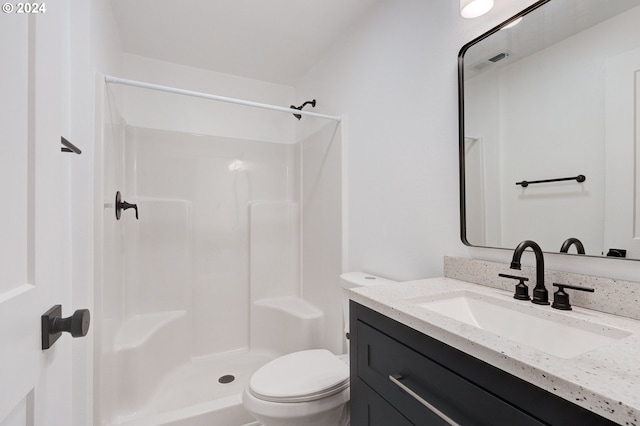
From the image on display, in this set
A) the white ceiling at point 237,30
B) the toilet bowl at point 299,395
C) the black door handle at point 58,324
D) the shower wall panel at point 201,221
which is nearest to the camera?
the black door handle at point 58,324

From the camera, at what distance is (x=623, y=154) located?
0.81 metres

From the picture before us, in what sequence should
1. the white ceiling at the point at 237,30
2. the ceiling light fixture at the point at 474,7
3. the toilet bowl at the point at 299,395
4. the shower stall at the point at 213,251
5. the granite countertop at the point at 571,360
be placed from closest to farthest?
the granite countertop at the point at 571,360 → the ceiling light fixture at the point at 474,7 → the toilet bowl at the point at 299,395 → the white ceiling at the point at 237,30 → the shower stall at the point at 213,251

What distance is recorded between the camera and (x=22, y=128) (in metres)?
0.51

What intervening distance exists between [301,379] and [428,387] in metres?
0.79

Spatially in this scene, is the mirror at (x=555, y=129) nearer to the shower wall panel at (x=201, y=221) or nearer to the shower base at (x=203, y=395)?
the shower base at (x=203, y=395)

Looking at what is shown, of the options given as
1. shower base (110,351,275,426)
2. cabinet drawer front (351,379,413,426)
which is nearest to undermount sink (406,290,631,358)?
cabinet drawer front (351,379,413,426)

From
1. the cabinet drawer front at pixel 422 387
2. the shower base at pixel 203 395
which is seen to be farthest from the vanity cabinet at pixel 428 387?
the shower base at pixel 203 395

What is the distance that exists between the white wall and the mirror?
6 cm

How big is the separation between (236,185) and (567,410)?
248 cm

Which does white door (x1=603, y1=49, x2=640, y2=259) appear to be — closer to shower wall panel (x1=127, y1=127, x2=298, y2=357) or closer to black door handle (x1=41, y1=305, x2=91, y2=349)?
black door handle (x1=41, y1=305, x2=91, y2=349)

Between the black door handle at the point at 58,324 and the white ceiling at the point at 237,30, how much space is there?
177 cm

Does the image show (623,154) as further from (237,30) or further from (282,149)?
(282,149)

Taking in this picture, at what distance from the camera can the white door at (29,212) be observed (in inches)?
18.1

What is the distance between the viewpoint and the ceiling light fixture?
110cm
